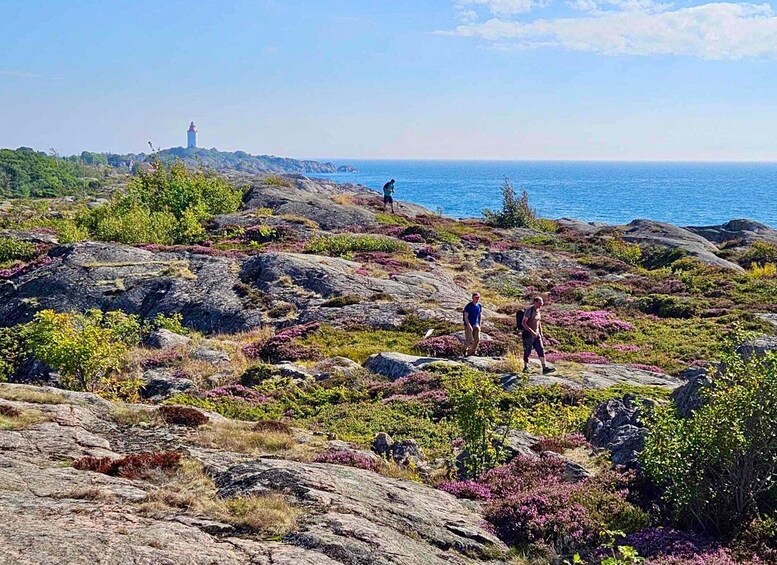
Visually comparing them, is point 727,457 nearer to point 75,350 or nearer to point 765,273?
point 75,350

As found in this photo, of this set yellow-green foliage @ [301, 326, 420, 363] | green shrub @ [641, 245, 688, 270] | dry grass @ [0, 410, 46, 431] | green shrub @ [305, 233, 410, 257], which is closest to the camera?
dry grass @ [0, 410, 46, 431]

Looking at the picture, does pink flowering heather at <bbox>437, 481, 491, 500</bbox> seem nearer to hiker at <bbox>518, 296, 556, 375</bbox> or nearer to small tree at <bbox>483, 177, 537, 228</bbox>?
hiker at <bbox>518, 296, 556, 375</bbox>

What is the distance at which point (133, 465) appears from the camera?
9406 millimetres

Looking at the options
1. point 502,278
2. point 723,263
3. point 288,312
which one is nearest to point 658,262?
point 723,263

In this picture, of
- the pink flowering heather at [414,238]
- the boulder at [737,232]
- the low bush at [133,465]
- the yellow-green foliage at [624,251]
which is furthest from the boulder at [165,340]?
the boulder at [737,232]

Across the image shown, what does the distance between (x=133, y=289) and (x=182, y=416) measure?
66.0ft

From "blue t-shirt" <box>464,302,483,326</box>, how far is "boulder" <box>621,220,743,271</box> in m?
29.5

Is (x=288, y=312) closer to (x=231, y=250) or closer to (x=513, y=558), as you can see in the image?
(x=231, y=250)

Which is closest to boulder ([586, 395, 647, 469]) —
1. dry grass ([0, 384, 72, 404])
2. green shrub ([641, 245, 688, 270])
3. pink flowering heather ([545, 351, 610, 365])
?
pink flowering heather ([545, 351, 610, 365])

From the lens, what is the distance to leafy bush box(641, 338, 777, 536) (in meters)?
8.98

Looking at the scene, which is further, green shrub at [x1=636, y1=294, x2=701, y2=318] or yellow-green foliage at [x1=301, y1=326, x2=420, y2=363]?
green shrub at [x1=636, y1=294, x2=701, y2=318]

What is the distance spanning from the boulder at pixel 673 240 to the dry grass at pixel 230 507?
44095 mm

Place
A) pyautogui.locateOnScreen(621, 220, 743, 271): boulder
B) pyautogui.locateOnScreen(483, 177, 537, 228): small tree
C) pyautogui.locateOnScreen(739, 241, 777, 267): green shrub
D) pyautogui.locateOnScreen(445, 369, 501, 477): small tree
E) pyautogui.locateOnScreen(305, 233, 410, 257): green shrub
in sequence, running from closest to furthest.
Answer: pyautogui.locateOnScreen(445, 369, 501, 477): small tree → pyautogui.locateOnScreen(305, 233, 410, 257): green shrub → pyautogui.locateOnScreen(621, 220, 743, 271): boulder → pyautogui.locateOnScreen(739, 241, 777, 267): green shrub → pyautogui.locateOnScreen(483, 177, 537, 228): small tree

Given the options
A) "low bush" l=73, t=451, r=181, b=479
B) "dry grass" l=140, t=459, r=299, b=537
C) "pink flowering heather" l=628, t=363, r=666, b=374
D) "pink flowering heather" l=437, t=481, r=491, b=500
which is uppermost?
"dry grass" l=140, t=459, r=299, b=537
